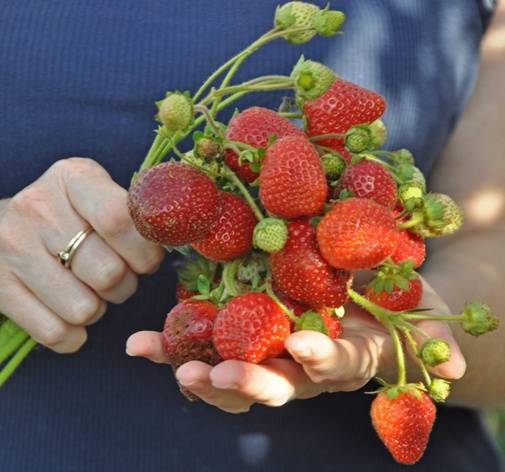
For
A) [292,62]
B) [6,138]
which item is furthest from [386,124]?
[6,138]

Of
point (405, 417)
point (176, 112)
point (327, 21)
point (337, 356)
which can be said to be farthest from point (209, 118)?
point (405, 417)

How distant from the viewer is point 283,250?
0.82m

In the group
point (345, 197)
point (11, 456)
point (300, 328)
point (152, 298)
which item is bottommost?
point (11, 456)

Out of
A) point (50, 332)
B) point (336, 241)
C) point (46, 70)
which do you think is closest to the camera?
point (336, 241)

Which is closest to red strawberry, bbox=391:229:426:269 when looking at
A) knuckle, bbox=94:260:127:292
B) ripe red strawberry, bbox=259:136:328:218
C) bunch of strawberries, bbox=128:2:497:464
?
bunch of strawberries, bbox=128:2:497:464

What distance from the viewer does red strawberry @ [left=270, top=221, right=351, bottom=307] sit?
81cm

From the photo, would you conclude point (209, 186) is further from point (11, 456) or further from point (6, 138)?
point (11, 456)

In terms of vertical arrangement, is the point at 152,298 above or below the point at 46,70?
below

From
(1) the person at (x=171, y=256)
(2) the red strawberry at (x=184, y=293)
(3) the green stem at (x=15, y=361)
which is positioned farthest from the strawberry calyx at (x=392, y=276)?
(3) the green stem at (x=15, y=361)

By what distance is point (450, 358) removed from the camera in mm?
862

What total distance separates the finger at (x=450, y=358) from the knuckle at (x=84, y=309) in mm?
369

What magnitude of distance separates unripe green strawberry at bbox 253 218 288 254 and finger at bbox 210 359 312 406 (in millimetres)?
109

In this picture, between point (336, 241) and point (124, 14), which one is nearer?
point (336, 241)

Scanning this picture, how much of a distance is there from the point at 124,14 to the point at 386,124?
39 centimetres
